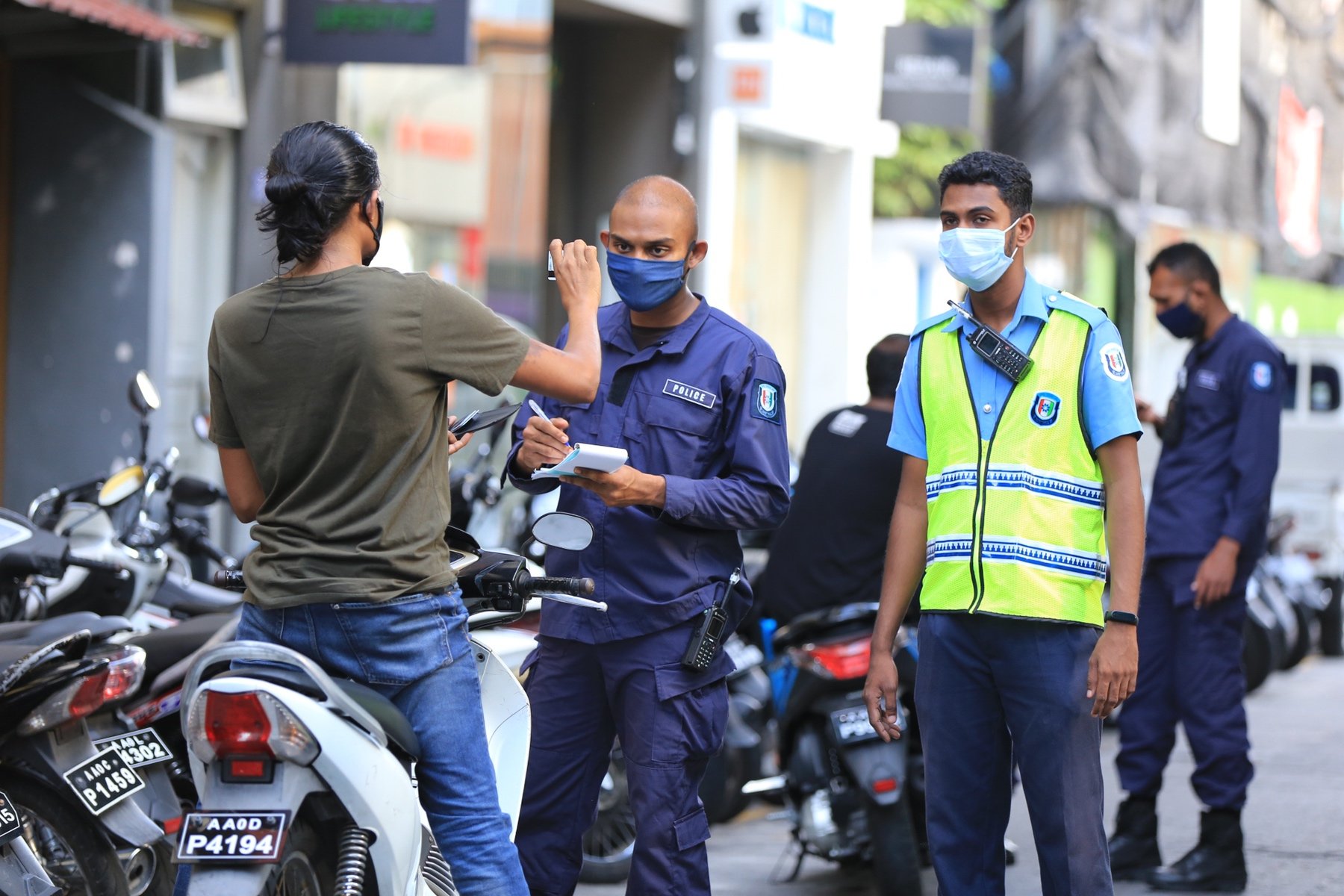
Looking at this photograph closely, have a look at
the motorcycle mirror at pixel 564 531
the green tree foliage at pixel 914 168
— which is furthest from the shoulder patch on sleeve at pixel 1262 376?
the green tree foliage at pixel 914 168

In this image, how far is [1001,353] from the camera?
431 centimetres

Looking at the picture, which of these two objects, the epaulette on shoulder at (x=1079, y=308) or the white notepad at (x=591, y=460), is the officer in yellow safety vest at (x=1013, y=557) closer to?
the epaulette on shoulder at (x=1079, y=308)

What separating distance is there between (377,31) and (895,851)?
6.02 meters

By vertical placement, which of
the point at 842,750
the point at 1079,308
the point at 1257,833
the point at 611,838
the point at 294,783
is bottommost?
the point at 1257,833

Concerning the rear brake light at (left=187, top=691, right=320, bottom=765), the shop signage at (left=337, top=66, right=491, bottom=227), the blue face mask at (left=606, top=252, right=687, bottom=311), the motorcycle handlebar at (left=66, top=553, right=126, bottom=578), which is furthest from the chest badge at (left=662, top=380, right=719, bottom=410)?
the shop signage at (left=337, top=66, right=491, bottom=227)

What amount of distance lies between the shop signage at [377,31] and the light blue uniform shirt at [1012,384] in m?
6.03

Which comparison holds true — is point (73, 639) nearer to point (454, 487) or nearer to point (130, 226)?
point (454, 487)

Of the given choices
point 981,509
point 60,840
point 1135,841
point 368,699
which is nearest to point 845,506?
point 1135,841

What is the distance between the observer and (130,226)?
32.3 feet

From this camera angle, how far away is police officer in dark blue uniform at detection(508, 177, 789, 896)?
4.43 meters

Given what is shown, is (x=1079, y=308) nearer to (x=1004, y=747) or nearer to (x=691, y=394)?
(x=691, y=394)

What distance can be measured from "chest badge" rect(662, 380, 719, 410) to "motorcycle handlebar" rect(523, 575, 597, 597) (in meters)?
0.60

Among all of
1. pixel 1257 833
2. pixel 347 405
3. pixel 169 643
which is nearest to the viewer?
pixel 347 405

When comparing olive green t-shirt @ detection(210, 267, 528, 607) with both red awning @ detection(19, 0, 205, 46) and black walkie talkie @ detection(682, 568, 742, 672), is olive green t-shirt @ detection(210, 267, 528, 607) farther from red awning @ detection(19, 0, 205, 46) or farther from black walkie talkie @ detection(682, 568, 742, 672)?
red awning @ detection(19, 0, 205, 46)
